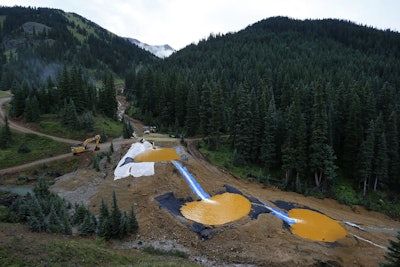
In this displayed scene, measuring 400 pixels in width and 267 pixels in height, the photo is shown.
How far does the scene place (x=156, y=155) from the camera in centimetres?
4438

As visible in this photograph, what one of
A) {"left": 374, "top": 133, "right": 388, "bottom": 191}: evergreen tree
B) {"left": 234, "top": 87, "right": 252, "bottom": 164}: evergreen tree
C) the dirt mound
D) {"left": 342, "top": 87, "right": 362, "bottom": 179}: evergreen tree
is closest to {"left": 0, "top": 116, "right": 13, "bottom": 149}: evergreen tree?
the dirt mound

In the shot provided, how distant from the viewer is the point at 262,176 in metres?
47.6

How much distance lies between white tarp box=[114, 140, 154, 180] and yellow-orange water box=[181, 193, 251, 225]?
29.7ft

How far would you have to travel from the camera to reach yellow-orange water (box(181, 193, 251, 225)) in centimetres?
3086

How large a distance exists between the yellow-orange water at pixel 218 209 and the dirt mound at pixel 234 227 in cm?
121

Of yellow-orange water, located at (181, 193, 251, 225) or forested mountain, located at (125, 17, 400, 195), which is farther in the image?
forested mountain, located at (125, 17, 400, 195)

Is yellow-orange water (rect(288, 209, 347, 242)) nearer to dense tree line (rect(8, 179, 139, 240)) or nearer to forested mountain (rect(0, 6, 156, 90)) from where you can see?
dense tree line (rect(8, 179, 139, 240))

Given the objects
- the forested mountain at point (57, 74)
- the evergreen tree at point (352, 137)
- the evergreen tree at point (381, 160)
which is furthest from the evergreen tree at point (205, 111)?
the evergreen tree at point (381, 160)

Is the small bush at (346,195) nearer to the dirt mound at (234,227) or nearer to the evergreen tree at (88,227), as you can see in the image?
the dirt mound at (234,227)

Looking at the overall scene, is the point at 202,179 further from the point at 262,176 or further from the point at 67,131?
the point at 67,131

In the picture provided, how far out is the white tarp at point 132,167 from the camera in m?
40.4

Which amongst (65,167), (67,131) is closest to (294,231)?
(65,167)

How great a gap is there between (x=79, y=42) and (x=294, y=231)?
201056mm

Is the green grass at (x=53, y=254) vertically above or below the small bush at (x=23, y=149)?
below
